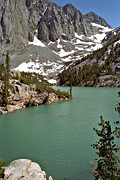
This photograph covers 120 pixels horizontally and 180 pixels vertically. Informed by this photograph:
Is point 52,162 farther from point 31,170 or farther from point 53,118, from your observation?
point 53,118

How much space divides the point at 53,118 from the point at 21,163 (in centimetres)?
4296

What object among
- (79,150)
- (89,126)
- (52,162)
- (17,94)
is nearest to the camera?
(52,162)

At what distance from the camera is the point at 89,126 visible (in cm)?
5972

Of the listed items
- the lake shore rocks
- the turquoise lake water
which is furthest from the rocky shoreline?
the lake shore rocks

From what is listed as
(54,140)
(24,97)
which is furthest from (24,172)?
(24,97)

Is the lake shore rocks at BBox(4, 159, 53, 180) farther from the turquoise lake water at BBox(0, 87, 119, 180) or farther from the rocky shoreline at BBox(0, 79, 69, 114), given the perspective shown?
the rocky shoreline at BBox(0, 79, 69, 114)

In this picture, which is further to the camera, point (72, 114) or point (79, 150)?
point (72, 114)

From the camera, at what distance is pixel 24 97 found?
9700cm

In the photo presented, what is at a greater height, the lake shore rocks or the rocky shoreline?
the rocky shoreline

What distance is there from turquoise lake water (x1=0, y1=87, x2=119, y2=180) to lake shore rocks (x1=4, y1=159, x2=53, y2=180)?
11.2ft

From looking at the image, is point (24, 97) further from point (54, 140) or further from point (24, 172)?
point (24, 172)

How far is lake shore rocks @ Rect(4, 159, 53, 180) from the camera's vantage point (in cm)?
2682

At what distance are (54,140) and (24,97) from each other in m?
49.8

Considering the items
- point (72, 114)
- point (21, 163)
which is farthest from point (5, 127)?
point (21, 163)
